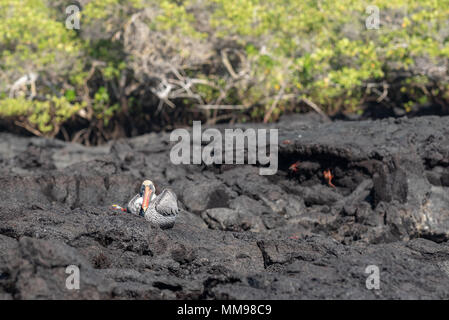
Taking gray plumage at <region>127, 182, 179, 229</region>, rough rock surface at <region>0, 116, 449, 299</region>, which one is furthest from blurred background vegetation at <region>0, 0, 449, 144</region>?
gray plumage at <region>127, 182, 179, 229</region>

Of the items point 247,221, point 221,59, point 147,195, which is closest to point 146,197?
point 147,195

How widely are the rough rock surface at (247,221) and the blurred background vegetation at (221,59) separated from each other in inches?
63.7

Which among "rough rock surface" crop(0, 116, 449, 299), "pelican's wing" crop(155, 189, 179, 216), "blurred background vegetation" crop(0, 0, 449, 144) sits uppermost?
"blurred background vegetation" crop(0, 0, 449, 144)

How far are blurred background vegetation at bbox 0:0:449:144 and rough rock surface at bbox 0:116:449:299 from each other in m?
1.62

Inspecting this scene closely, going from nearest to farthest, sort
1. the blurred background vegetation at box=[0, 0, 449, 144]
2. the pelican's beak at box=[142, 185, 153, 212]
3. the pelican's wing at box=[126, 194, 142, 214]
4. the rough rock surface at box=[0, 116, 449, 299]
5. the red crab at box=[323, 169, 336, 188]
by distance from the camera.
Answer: the rough rock surface at box=[0, 116, 449, 299], the pelican's beak at box=[142, 185, 153, 212], the pelican's wing at box=[126, 194, 142, 214], the red crab at box=[323, 169, 336, 188], the blurred background vegetation at box=[0, 0, 449, 144]

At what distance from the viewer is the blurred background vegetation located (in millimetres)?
19109

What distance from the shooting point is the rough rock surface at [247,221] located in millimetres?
6648

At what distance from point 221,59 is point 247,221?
33.3 ft

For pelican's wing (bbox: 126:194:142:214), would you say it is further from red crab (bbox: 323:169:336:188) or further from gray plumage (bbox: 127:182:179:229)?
red crab (bbox: 323:169:336:188)

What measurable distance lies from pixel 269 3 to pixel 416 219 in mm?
11395

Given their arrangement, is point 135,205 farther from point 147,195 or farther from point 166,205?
point 166,205

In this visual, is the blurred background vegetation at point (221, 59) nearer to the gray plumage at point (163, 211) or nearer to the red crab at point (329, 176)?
the red crab at point (329, 176)
